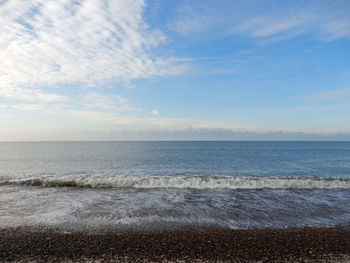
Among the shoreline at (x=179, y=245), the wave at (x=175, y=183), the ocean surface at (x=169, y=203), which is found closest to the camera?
the shoreline at (x=179, y=245)

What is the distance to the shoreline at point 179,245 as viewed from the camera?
21.1 ft

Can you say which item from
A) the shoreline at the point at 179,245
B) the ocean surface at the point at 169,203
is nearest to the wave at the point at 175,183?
the ocean surface at the point at 169,203

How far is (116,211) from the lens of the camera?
1145 centimetres

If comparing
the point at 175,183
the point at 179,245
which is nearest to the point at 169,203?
the point at 179,245

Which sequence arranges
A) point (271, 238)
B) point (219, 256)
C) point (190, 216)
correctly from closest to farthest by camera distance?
1. point (219, 256)
2. point (271, 238)
3. point (190, 216)

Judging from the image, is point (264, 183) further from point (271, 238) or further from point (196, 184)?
point (271, 238)

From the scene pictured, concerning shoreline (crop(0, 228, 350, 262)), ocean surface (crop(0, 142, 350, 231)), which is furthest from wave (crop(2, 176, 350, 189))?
shoreline (crop(0, 228, 350, 262))

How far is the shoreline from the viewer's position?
6430 millimetres

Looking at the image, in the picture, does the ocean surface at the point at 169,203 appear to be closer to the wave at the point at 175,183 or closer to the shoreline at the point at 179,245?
the wave at the point at 175,183

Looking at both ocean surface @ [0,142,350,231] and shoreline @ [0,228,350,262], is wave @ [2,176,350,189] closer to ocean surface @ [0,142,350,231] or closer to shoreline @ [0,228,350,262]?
ocean surface @ [0,142,350,231]

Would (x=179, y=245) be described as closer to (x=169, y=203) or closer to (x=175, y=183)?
(x=169, y=203)

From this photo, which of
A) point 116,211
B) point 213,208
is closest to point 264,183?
point 213,208

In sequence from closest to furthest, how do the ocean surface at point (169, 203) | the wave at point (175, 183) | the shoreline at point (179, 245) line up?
the shoreline at point (179, 245) → the ocean surface at point (169, 203) → the wave at point (175, 183)

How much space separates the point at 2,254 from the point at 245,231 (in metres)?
8.51
